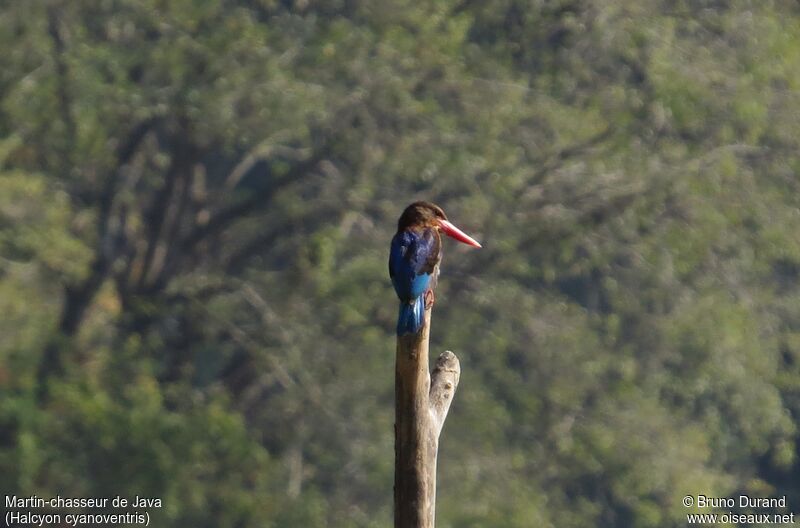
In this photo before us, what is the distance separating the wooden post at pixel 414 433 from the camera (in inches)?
186

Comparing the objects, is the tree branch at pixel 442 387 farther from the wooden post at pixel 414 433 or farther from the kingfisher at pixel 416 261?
the kingfisher at pixel 416 261

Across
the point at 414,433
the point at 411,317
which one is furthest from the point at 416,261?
the point at 414,433

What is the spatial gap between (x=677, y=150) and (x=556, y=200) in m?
0.95

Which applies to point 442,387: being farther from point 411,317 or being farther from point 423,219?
point 423,219

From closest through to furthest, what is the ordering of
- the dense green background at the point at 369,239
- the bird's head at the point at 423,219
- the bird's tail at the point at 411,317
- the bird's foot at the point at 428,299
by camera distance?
the bird's tail at the point at 411,317
the bird's foot at the point at 428,299
the bird's head at the point at 423,219
the dense green background at the point at 369,239

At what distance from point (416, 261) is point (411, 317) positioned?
38 centimetres

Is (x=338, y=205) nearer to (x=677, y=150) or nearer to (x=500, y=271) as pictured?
(x=500, y=271)

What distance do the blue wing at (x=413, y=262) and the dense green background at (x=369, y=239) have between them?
511 centimetres

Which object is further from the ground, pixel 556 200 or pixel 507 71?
pixel 507 71

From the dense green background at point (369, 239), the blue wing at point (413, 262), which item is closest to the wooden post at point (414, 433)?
the blue wing at point (413, 262)

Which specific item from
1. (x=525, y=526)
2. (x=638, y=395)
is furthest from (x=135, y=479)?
(x=638, y=395)

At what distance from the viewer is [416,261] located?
509 centimetres

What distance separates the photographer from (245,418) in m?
11.8

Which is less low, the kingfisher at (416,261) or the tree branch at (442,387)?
the kingfisher at (416,261)
